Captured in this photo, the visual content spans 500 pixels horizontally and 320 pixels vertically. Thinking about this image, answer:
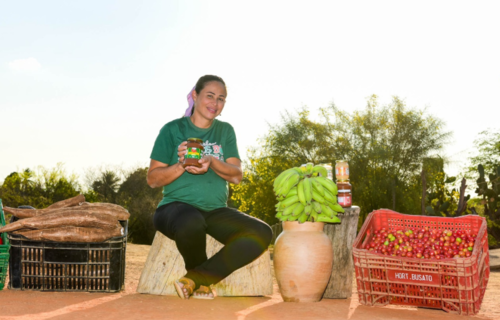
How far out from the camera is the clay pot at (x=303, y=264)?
452 centimetres

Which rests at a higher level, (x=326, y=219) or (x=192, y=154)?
(x=192, y=154)

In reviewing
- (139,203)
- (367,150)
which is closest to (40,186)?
(139,203)

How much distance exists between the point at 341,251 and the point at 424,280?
95 cm

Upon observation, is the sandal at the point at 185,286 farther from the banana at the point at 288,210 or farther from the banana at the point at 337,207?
the banana at the point at 337,207

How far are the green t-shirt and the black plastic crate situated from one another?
852 millimetres

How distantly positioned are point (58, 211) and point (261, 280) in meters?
2.18

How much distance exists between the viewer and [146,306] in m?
4.29

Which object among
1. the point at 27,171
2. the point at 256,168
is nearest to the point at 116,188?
the point at 27,171

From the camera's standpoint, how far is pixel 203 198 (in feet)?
15.7

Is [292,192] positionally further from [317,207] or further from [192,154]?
[192,154]

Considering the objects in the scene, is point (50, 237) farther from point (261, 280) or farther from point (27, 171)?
point (27, 171)

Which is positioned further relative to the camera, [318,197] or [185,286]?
[318,197]

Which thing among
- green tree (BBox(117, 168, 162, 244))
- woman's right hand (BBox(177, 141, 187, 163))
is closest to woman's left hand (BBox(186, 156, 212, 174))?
woman's right hand (BBox(177, 141, 187, 163))

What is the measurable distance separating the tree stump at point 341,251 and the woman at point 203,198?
769 mm
